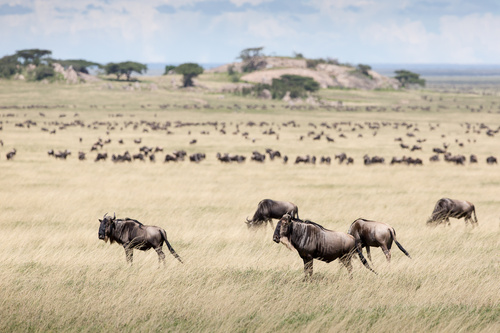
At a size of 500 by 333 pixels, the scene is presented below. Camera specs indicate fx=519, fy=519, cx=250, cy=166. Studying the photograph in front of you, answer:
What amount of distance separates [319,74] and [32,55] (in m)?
86.9

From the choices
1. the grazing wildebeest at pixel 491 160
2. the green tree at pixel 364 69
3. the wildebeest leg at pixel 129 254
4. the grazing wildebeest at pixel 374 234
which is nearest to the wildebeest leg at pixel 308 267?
the grazing wildebeest at pixel 374 234

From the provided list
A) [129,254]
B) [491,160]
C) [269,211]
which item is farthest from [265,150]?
[129,254]

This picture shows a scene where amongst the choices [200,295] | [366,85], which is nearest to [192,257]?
[200,295]

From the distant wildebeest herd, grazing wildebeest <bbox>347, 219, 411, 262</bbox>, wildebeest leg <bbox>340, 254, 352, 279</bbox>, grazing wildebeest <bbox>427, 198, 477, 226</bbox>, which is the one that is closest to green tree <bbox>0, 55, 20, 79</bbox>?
the distant wildebeest herd

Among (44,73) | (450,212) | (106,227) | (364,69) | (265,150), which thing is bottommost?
(265,150)

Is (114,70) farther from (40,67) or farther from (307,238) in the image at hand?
(307,238)

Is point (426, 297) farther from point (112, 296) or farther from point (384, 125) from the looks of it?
point (384, 125)

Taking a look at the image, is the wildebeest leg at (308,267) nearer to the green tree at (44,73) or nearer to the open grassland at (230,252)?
the open grassland at (230,252)

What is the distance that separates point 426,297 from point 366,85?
539 feet

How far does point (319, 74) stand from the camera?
16512cm

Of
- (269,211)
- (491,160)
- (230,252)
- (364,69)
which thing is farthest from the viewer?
(364,69)

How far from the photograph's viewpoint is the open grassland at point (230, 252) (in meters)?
7.48

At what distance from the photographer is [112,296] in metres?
8.11

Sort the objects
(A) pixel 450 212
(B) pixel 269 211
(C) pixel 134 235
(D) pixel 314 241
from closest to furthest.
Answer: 1. (D) pixel 314 241
2. (C) pixel 134 235
3. (B) pixel 269 211
4. (A) pixel 450 212
